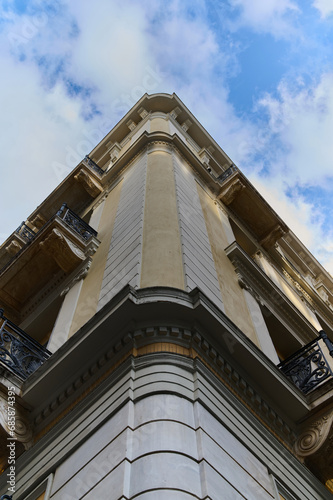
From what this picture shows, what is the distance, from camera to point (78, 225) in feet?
46.3

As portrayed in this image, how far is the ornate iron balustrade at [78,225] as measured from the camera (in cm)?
1362

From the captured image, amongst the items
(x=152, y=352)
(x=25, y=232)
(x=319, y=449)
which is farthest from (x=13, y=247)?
(x=319, y=449)

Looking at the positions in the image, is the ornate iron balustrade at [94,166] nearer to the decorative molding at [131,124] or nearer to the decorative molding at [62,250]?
the decorative molding at [131,124]

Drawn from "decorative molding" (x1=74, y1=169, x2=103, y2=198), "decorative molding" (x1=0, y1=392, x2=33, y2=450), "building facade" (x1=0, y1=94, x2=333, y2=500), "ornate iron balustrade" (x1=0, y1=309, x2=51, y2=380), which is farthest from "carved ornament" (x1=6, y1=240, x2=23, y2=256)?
"decorative molding" (x1=0, y1=392, x2=33, y2=450)

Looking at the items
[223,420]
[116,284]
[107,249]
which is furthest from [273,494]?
[107,249]

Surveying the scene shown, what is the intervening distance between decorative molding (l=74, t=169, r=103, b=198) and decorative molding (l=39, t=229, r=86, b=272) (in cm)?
525

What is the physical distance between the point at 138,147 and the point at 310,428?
1112 centimetres

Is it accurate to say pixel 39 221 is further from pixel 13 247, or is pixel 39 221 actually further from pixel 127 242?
pixel 127 242

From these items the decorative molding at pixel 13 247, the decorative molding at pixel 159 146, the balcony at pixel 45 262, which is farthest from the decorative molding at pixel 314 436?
the decorative molding at pixel 13 247

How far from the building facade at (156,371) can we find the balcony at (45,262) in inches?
1.4

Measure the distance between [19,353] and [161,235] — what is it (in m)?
3.19

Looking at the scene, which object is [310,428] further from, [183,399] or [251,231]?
[251,231]

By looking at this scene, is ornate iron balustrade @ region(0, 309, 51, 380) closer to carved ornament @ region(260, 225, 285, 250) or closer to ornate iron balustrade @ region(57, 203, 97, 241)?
ornate iron balustrade @ region(57, 203, 97, 241)

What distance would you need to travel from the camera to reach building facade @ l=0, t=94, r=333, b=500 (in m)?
6.01
